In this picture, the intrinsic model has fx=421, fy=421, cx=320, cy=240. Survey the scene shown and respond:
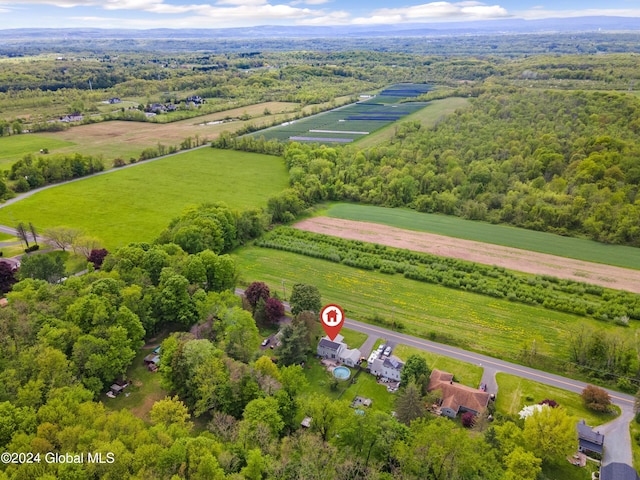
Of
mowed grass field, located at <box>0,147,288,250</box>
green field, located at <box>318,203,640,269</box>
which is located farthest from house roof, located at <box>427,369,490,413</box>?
mowed grass field, located at <box>0,147,288,250</box>

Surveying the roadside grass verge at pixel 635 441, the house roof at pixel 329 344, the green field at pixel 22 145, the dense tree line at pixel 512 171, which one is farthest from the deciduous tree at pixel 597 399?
the green field at pixel 22 145

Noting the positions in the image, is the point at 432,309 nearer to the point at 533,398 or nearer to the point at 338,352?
the point at 338,352

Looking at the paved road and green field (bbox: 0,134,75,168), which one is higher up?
green field (bbox: 0,134,75,168)

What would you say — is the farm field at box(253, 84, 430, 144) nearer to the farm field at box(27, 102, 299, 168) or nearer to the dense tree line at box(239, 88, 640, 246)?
the farm field at box(27, 102, 299, 168)

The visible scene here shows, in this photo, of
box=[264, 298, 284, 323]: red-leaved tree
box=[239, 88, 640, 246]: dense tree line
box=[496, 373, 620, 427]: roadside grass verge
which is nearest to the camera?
box=[496, 373, 620, 427]: roadside grass verge

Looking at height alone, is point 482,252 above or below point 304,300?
below

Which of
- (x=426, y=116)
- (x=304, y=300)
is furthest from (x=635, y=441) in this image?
(x=426, y=116)

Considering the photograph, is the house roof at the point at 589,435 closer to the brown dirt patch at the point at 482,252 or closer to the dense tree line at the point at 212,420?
the dense tree line at the point at 212,420
